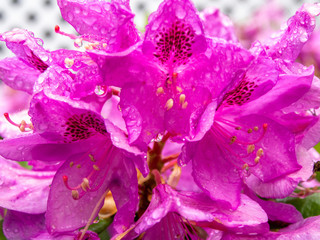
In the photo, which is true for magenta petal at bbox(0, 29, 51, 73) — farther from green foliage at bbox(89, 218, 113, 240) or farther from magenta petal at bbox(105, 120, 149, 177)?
green foliage at bbox(89, 218, 113, 240)

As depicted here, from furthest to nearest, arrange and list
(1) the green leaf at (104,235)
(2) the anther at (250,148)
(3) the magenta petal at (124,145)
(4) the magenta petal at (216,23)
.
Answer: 1. (4) the magenta petal at (216,23)
2. (1) the green leaf at (104,235)
3. (2) the anther at (250,148)
4. (3) the magenta petal at (124,145)

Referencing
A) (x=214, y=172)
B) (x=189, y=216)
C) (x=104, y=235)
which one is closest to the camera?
(x=189, y=216)

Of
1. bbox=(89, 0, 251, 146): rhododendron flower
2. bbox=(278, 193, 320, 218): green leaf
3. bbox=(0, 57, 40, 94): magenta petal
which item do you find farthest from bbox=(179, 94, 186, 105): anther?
bbox=(278, 193, 320, 218): green leaf

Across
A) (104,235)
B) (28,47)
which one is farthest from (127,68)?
(104,235)

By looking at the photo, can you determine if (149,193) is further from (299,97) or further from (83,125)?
(299,97)

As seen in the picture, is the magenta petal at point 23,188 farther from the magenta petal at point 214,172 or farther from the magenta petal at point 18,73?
the magenta petal at point 214,172

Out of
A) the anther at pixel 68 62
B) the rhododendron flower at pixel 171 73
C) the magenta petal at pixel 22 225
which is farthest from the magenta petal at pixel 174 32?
the magenta petal at pixel 22 225

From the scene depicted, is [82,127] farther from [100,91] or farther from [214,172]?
[214,172]
